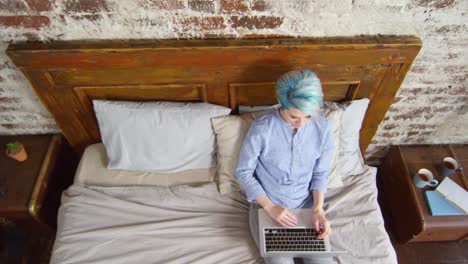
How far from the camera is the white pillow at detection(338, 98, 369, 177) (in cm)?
142

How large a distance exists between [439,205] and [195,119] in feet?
4.20

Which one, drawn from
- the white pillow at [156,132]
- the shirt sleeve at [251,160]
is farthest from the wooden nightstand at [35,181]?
the shirt sleeve at [251,160]

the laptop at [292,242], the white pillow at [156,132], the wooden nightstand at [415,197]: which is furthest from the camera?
the wooden nightstand at [415,197]

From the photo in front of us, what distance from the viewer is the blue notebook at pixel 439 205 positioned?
4.80 feet

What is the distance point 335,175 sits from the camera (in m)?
1.42

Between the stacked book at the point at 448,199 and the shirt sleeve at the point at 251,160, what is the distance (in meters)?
0.89

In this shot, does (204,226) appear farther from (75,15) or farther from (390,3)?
(390,3)

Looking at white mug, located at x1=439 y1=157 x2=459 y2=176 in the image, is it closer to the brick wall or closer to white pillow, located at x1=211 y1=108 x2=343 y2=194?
the brick wall

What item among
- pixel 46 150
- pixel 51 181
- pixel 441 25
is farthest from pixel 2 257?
pixel 441 25

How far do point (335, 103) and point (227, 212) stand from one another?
0.74 metres

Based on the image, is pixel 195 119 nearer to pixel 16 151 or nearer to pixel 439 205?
pixel 16 151

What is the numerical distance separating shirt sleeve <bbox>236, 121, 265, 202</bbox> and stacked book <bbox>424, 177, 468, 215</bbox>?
89cm

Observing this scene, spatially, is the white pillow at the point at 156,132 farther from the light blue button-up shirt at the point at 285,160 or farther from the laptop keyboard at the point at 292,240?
the laptop keyboard at the point at 292,240

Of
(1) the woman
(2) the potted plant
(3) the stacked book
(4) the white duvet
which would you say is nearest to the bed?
(4) the white duvet
